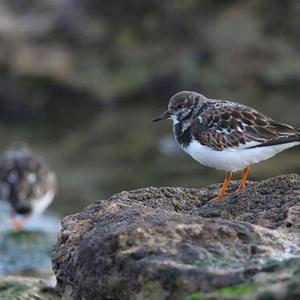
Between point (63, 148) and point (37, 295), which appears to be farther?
point (63, 148)

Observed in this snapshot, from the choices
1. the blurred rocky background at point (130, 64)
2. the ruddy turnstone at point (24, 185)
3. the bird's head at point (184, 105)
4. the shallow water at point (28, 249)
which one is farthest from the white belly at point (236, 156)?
the blurred rocky background at point (130, 64)

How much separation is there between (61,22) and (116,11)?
1470 millimetres

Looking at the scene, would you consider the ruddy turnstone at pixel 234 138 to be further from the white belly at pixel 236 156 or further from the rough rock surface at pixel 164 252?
the rough rock surface at pixel 164 252

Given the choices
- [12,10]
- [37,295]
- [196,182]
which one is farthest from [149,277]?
[12,10]

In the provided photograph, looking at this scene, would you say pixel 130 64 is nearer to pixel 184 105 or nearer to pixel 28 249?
pixel 28 249

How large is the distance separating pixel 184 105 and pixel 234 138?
2.19 feet

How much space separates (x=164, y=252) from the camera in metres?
4.79

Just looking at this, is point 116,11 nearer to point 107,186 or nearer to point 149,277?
point 107,186

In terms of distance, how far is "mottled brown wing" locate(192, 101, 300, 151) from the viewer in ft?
22.9

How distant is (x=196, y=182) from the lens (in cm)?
1491

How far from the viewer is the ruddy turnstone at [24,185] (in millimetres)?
12922

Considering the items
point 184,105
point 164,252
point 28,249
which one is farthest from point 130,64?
point 164,252

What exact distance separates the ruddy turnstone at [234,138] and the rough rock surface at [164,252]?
3.88 feet

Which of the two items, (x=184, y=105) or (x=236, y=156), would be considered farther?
(x=184, y=105)
